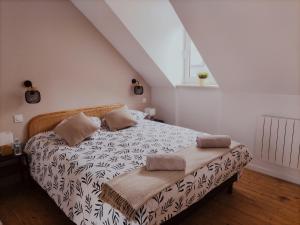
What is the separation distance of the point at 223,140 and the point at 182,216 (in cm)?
91

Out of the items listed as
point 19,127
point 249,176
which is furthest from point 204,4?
point 19,127

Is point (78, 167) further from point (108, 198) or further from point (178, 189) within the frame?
point (178, 189)

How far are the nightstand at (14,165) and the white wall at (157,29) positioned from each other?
2.15 m

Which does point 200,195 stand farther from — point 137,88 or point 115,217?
point 137,88

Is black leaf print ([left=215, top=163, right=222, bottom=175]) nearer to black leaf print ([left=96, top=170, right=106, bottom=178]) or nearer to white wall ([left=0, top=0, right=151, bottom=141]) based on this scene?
black leaf print ([left=96, top=170, right=106, bottom=178])

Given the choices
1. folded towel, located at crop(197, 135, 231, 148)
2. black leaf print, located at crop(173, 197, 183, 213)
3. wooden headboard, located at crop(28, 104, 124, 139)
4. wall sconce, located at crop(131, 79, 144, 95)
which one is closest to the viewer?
black leaf print, located at crop(173, 197, 183, 213)

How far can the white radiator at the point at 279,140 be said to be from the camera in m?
2.62

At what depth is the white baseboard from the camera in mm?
2713

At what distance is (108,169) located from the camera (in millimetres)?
1860

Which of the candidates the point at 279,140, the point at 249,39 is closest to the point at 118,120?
the point at 249,39

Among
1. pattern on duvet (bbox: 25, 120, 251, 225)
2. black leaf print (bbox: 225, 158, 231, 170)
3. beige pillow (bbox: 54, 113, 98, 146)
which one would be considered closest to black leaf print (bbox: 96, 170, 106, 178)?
pattern on duvet (bbox: 25, 120, 251, 225)

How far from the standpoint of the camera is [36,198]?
8.18 ft

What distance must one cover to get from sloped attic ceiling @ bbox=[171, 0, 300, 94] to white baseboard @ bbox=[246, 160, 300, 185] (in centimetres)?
99

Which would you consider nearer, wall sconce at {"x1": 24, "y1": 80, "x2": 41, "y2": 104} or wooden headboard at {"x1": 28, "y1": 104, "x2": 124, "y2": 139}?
wall sconce at {"x1": 24, "y1": 80, "x2": 41, "y2": 104}
